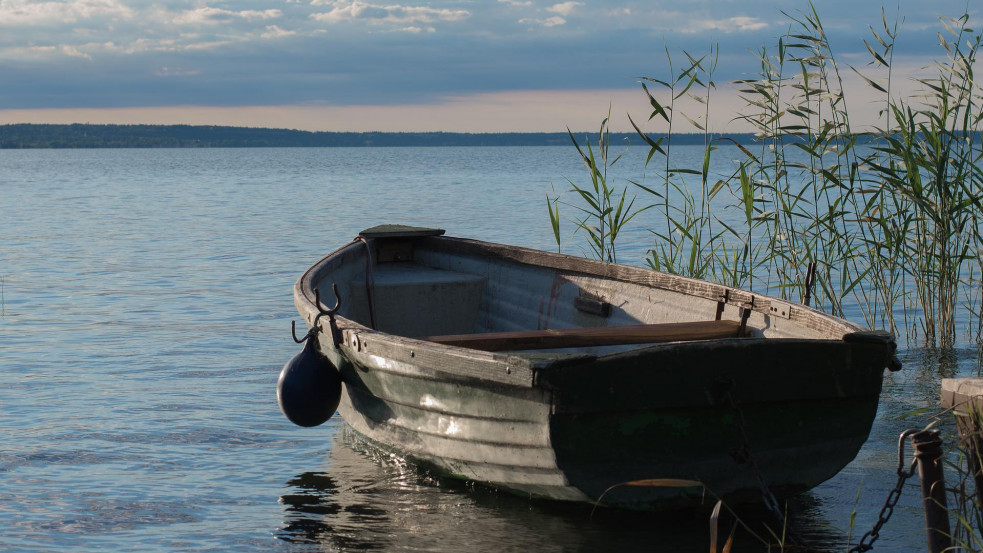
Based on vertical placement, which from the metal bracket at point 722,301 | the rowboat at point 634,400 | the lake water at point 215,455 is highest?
the metal bracket at point 722,301

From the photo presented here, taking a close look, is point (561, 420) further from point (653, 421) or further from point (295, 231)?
point (295, 231)

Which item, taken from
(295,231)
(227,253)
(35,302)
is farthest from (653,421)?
(295,231)

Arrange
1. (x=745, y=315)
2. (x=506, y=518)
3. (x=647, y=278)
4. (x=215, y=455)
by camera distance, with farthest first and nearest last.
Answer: (x=215, y=455), (x=647, y=278), (x=745, y=315), (x=506, y=518)

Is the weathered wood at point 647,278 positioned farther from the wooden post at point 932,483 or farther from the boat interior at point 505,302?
the wooden post at point 932,483

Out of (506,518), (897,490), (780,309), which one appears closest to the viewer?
(897,490)

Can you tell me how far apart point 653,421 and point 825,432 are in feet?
2.62

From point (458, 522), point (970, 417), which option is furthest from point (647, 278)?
point (970, 417)

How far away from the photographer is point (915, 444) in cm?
299

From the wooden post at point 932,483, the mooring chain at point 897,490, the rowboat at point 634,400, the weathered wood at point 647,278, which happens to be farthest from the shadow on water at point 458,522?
the wooden post at point 932,483

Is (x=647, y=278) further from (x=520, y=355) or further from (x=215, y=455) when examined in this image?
(x=215, y=455)

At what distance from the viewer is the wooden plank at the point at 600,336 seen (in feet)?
16.9

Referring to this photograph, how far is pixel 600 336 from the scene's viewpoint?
17.1 feet

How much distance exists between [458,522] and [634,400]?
4.31ft

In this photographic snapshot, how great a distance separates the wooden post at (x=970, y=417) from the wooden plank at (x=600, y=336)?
48.3 inches
